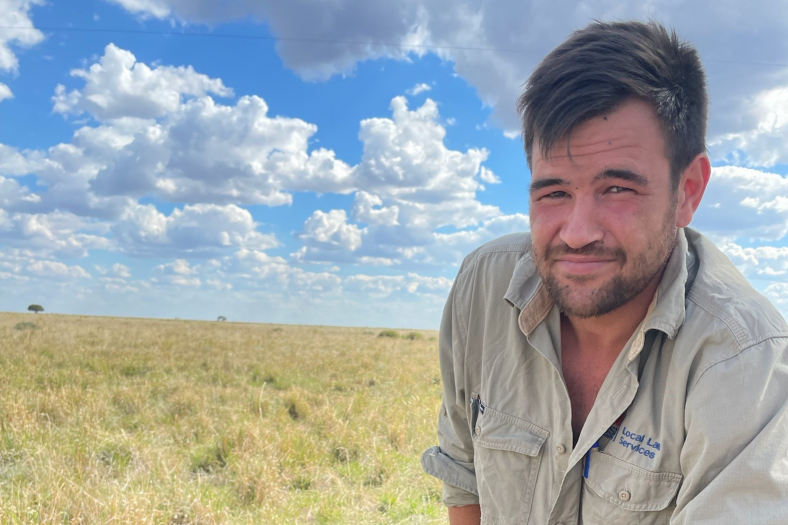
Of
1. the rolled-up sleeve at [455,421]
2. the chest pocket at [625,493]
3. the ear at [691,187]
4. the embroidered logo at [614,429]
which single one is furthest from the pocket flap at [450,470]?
the ear at [691,187]

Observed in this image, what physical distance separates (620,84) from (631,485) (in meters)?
1.32

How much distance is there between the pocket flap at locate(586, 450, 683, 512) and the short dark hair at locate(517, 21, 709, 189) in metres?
1.00

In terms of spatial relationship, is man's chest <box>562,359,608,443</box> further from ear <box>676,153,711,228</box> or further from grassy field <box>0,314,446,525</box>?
grassy field <box>0,314,446,525</box>


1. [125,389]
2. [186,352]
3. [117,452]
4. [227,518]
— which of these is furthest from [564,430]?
[186,352]

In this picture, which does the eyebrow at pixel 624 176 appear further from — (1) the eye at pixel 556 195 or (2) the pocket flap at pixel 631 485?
(2) the pocket flap at pixel 631 485

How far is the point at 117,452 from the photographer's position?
15.7 feet

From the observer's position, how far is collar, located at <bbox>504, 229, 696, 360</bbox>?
185 cm

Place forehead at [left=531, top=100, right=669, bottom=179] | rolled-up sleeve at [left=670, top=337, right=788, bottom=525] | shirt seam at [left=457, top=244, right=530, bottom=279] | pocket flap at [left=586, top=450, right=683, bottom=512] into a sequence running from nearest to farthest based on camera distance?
rolled-up sleeve at [left=670, top=337, right=788, bottom=525] < pocket flap at [left=586, top=450, right=683, bottom=512] < forehead at [left=531, top=100, right=669, bottom=179] < shirt seam at [left=457, top=244, right=530, bottom=279]

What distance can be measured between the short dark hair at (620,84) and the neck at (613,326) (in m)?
0.44

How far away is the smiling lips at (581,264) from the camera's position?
194cm

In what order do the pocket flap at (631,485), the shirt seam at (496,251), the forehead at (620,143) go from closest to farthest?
the pocket flap at (631,485) → the forehead at (620,143) → the shirt seam at (496,251)

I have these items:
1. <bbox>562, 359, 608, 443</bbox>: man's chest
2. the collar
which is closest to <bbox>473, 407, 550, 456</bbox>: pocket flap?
<bbox>562, 359, 608, 443</bbox>: man's chest

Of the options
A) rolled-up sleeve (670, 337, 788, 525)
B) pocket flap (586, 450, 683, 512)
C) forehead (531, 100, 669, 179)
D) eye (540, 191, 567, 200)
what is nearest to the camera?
rolled-up sleeve (670, 337, 788, 525)

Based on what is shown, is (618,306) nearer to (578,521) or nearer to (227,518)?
(578,521)
